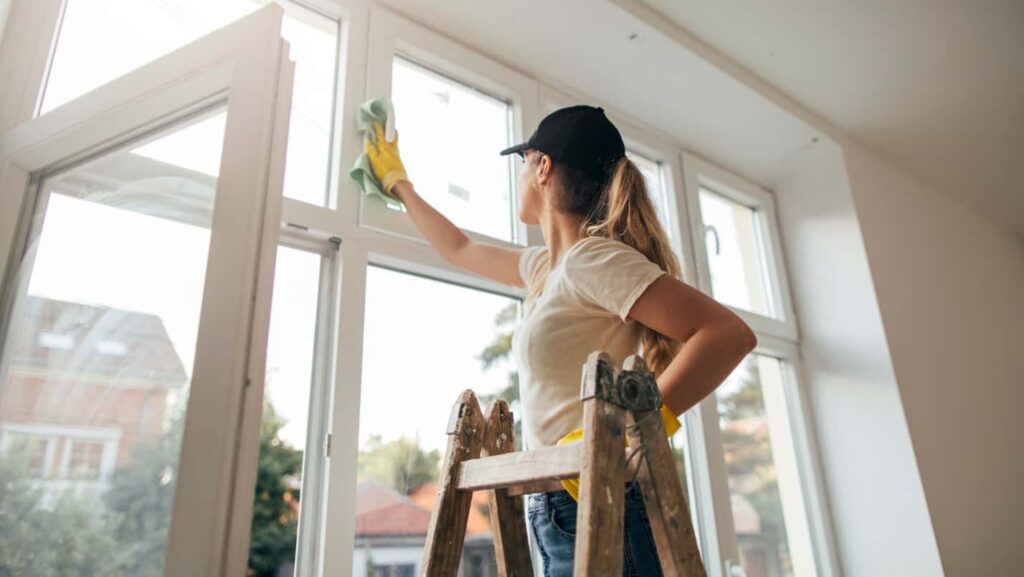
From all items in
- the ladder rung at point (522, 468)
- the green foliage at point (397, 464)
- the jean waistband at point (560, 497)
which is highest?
the green foliage at point (397, 464)

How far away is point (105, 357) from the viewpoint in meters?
0.93

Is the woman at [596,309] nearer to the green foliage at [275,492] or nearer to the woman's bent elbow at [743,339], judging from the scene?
the woman's bent elbow at [743,339]

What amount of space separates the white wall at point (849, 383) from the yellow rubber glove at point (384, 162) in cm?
184

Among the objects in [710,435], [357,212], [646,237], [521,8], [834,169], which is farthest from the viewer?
[834,169]

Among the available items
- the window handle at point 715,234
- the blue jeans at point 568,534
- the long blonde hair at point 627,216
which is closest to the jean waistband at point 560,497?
the blue jeans at point 568,534

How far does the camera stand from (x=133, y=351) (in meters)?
0.92

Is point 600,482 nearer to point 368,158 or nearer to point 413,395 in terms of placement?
A: point 413,395

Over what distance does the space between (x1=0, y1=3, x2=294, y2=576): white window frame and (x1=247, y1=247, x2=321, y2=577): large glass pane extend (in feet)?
1.58

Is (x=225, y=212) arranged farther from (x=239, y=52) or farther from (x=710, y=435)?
(x=710, y=435)

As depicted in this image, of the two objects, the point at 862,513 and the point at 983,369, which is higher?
the point at 983,369

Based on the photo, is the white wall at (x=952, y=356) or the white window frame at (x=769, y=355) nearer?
the white window frame at (x=769, y=355)

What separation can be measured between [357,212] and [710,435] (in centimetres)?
135

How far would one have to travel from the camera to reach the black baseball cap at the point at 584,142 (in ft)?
4.29

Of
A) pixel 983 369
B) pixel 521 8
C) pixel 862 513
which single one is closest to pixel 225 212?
pixel 521 8
